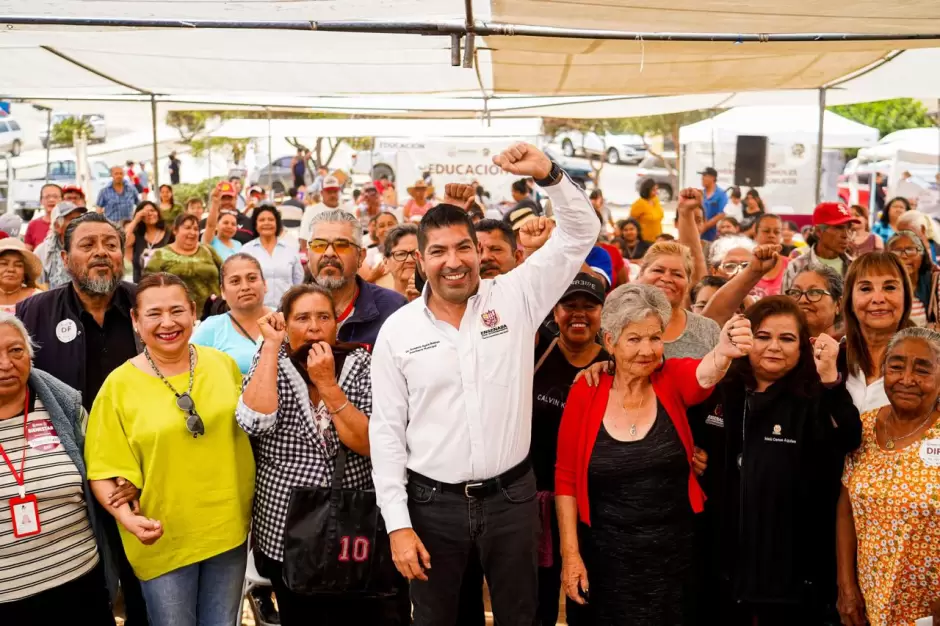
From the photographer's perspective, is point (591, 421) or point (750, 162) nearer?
point (591, 421)

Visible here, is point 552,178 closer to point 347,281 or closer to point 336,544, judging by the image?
point 336,544

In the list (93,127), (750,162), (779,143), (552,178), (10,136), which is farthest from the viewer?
(93,127)

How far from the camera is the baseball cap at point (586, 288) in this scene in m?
3.48

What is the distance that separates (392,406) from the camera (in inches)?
113

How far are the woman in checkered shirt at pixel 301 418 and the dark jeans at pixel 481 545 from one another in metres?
0.41

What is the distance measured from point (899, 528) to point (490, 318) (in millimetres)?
1540

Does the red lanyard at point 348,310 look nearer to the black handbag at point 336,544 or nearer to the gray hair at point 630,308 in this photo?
the black handbag at point 336,544

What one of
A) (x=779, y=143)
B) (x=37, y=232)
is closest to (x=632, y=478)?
(x=37, y=232)

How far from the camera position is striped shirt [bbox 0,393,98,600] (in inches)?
116

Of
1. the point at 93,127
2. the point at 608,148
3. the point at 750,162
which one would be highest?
the point at 93,127

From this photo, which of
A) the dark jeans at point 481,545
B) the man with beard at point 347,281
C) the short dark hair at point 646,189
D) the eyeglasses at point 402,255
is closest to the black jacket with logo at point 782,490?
the dark jeans at point 481,545

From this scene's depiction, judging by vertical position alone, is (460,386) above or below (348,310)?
below

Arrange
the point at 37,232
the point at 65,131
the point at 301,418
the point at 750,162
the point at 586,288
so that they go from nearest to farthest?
the point at 301,418
the point at 586,288
the point at 37,232
the point at 750,162
the point at 65,131

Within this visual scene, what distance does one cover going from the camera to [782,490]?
10.1 feet
